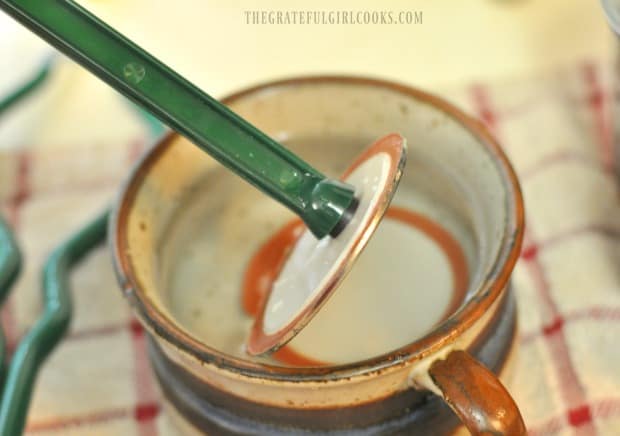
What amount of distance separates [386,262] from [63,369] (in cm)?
19

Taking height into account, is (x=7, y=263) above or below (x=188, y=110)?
below

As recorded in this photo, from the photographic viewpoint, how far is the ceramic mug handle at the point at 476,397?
0.95ft

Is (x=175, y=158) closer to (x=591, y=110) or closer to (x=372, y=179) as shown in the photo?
(x=372, y=179)

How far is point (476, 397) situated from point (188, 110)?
155 millimetres

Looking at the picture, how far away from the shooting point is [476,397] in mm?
293

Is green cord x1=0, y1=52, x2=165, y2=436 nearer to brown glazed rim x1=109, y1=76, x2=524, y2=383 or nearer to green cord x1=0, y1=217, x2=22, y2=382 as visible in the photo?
green cord x1=0, y1=217, x2=22, y2=382

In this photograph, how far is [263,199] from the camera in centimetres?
48

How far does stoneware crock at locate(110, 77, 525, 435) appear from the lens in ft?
1.01

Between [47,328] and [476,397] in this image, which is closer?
[476,397]

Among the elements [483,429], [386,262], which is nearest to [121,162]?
[386,262]

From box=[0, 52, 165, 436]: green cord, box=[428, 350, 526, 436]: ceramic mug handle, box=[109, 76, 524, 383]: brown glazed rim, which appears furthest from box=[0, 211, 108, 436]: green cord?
box=[428, 350, 526, 436]: ceramic mug handle

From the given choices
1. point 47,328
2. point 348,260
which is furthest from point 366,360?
point 47,328

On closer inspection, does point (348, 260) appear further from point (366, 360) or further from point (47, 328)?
point (47, 328)

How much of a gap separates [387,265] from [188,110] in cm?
15
